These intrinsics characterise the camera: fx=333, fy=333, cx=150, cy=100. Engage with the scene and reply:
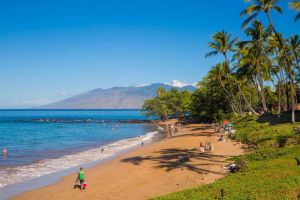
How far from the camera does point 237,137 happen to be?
125ft

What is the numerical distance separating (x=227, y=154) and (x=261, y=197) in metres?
15.1

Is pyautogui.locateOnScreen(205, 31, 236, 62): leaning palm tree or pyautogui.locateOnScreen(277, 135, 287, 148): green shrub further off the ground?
pyautogui.locateOnScreen(205, 31, 236, 62): leaning palm tree

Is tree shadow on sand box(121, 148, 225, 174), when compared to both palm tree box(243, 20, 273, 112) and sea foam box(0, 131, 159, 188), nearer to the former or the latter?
sea foam box(0, 131, 159, 188)

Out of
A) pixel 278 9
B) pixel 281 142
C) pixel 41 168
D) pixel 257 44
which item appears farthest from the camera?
pixel 257 44

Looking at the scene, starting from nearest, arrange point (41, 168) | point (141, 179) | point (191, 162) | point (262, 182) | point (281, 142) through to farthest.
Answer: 1. point (262, 182)
2. point (141, 179)
3. point (191, 162)
4. point (281, 142)
5. point (41, 168)

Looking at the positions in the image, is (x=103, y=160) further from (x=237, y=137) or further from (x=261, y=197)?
(x=261, y=197)

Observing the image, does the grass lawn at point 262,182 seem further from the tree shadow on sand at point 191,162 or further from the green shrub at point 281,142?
the green shrub at point 281,142

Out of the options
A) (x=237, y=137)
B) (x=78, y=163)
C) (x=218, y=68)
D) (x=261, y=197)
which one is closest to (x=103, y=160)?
(x=78, y=163)

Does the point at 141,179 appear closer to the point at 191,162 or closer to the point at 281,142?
the point at 191,162

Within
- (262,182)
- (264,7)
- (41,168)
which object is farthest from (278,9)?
(41,168)

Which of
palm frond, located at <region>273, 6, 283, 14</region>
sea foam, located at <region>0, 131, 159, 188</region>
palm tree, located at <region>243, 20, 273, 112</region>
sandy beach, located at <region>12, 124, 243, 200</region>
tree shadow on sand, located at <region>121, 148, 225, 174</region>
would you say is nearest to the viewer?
sandy beach, located at <region>12, 124, 243, 200</region>

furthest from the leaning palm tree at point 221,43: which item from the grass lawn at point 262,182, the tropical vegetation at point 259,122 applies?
the grass lawn at point 262,182

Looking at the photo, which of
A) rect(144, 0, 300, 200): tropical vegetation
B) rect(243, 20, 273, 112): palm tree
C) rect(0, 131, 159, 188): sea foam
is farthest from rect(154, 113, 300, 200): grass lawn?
rect(243, 20, 273, 112): palm tree

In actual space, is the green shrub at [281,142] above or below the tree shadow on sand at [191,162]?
above
